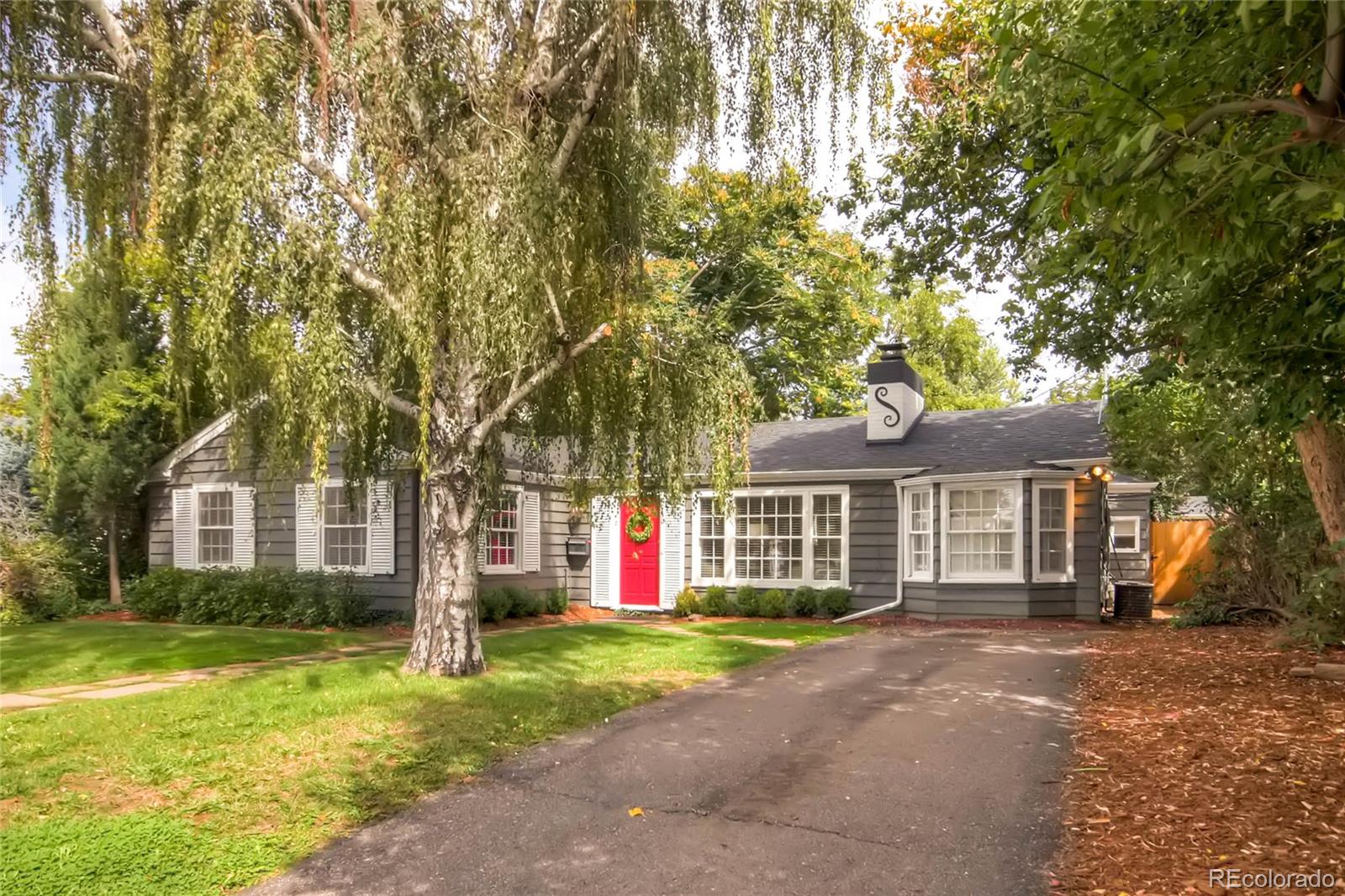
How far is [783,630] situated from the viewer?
14.1 meters

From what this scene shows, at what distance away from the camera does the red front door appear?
58.2ft

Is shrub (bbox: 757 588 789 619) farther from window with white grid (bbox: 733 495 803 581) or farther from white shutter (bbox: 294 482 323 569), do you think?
white shutter (bbox: 294 482 323 569)

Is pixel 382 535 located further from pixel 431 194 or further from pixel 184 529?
pixel 431 194

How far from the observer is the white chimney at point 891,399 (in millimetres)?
17469

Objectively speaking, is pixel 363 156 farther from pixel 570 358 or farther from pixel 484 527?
pixel 484 527

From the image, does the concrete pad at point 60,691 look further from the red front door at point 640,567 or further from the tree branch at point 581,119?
the red front door at point 640,567

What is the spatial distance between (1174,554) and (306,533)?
18.6 m

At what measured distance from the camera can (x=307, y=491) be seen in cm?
1622

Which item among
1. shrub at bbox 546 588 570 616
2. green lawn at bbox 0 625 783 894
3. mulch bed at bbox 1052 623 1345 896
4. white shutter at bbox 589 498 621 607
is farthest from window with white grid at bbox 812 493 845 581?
green lawn at bbox 0 625 783 894

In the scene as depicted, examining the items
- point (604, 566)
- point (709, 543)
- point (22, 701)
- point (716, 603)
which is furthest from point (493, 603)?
point (22, 701)

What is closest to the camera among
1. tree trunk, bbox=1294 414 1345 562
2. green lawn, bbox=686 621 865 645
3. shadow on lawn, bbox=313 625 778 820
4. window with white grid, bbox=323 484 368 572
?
shadow on lawn, bbox=313 625 778 820

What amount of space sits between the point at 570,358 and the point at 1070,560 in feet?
32.5

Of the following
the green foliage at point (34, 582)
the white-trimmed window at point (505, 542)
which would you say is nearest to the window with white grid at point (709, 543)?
the white-trimmed window at point (505, 542)

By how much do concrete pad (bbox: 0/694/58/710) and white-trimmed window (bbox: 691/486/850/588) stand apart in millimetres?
10250
